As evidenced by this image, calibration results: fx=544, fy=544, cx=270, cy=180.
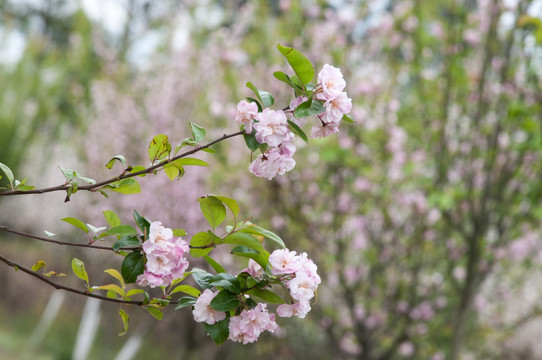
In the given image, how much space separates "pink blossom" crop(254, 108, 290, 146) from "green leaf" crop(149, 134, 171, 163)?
21cm

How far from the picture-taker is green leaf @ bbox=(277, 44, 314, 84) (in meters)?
1.08

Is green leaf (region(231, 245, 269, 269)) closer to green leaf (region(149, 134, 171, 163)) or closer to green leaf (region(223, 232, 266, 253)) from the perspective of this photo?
green leaf (region(223, 232, 266, 253))

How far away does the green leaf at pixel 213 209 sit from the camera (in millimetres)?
1161

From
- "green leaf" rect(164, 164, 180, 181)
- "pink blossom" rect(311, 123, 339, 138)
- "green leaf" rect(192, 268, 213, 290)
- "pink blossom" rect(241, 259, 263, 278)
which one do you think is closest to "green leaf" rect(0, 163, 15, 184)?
"green leaf" rect(164, 164, 180, 181)

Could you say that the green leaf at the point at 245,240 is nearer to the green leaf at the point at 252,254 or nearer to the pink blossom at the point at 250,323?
the green leaf at the point at 252,254

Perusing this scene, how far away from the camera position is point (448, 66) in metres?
3.90

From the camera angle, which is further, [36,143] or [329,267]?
[36,143]

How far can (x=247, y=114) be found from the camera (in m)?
1.13

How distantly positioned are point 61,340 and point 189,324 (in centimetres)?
356

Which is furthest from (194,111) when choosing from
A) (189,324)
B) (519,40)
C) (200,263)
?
(519,40)

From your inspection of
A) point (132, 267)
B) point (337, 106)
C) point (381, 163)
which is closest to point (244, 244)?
point (132, 267)

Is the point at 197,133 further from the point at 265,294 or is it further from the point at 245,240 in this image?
the point at 265,294

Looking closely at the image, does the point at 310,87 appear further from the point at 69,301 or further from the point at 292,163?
the point at 69,301

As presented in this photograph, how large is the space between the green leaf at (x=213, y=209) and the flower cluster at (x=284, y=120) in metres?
0.11
